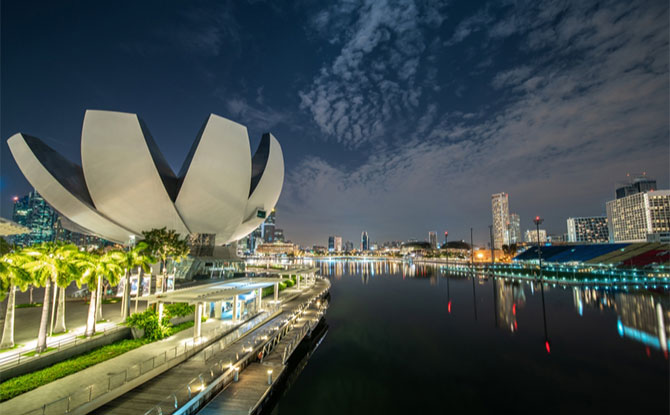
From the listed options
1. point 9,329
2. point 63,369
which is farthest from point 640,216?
point 9,329

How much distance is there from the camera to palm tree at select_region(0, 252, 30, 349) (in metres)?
10.5

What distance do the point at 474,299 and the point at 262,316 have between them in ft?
83.9

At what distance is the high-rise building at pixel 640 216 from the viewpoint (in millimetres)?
94750

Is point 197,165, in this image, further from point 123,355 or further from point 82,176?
point 123,355

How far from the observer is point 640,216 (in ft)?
335

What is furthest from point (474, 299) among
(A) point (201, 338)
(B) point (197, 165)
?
(B) point (197, 165)

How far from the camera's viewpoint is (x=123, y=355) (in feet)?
39.2

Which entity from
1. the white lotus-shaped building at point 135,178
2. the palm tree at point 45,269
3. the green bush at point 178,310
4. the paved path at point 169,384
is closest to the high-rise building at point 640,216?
the white lotus-shaped building at point 135,178

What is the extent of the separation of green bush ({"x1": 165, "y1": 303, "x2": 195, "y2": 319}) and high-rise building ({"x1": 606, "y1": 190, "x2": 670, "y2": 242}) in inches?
4520

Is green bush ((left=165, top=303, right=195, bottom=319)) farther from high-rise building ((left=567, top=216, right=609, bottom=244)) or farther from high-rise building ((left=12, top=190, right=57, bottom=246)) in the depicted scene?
high-rise building ((left=567, top=216, right=609, bottom=244))

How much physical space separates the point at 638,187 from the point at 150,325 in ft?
656

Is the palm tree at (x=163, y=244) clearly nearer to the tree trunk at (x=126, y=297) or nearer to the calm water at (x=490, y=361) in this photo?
the tree trunk at (x=126, y=297)

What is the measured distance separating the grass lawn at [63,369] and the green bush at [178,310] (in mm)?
2202

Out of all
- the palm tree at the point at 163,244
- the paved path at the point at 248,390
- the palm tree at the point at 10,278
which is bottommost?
the paved path at the point at 248,390
